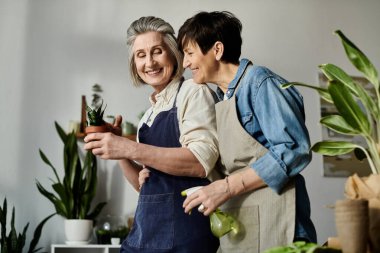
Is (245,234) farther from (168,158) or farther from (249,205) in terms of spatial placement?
(168,158)

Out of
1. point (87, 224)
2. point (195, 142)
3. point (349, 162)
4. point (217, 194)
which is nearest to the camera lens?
point (217, 194)

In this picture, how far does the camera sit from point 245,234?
5.32ft

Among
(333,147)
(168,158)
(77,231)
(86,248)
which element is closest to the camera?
(333,147)

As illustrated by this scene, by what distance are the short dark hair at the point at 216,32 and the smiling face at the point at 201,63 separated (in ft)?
0.06

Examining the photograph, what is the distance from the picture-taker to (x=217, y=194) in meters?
1.55

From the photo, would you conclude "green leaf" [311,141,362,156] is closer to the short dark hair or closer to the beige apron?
the beige apron

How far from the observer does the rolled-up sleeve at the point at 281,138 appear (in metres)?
1.49

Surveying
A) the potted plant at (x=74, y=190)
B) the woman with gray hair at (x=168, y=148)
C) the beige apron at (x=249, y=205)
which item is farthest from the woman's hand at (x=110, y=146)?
the potted plant at (x=74, y=190)

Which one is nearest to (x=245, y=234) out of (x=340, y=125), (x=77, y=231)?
(x=340, y=125)

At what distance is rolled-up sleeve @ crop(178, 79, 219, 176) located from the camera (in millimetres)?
1736

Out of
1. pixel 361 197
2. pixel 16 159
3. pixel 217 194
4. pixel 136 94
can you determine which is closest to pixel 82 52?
pixel 136 94

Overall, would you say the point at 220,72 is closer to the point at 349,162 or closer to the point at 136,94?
the point at 136,94

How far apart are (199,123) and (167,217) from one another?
1.06 feet

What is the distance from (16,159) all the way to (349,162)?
3107mm
